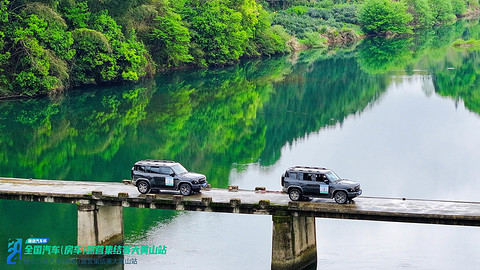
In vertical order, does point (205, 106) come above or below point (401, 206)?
above

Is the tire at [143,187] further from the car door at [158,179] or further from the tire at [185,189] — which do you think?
the tire at [185,189]

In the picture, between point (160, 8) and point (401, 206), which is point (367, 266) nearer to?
point (401, 206)

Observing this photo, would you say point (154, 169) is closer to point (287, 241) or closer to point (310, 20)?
point (287, 241)

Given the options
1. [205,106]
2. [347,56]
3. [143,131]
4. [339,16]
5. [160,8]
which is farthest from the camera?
[339,16]

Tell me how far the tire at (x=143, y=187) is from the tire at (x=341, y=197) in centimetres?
975

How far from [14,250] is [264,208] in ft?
48.4

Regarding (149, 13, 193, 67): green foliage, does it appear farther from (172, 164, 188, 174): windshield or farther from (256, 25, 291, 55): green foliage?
(172, 164, 188, 174): windshield

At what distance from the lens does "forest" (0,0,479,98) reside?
103 m

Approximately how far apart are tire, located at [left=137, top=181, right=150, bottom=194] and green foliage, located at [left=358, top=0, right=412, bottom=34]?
513 ft

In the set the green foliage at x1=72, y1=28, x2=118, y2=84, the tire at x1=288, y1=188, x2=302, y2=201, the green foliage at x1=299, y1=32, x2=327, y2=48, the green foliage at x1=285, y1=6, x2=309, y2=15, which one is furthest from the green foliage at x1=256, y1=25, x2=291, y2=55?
the tire at x1=288, y1=188, x2=302, y2=201

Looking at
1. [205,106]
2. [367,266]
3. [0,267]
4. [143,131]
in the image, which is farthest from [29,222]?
[205,106]

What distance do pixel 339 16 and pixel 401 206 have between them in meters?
163

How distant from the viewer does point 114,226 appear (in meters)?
43.5

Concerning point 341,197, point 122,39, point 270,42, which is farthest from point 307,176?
point 270,42
